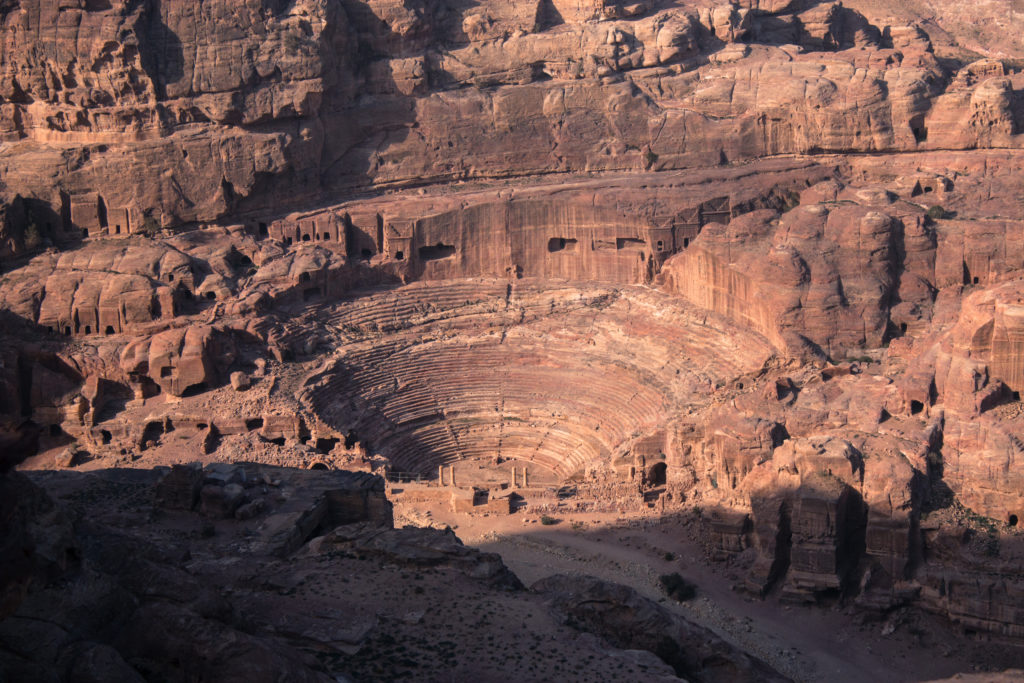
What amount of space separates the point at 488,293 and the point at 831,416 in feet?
53.9

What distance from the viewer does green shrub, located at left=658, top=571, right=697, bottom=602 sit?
120 feet

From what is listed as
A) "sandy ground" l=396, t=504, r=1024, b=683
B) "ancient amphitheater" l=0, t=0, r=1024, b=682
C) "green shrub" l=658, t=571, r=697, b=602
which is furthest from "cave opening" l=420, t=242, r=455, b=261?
"green shrub" l=658, t=571, r=697, b=602

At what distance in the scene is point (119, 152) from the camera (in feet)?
167

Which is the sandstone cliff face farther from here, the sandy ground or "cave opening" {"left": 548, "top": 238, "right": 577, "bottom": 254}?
the sandy ground

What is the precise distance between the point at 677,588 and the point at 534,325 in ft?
50.9

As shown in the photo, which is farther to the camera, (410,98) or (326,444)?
(410,98)

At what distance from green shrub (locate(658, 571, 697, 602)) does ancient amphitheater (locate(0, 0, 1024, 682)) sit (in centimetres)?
6

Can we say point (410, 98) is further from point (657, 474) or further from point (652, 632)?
point (652, 632)

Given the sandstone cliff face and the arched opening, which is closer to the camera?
the arched opening

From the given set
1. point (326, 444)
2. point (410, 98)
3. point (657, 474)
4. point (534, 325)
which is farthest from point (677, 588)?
point (410, 98)

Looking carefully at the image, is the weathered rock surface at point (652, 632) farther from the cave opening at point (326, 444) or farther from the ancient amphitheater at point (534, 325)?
the cave opening at point (326, 444)

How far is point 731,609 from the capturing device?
36.2 meters

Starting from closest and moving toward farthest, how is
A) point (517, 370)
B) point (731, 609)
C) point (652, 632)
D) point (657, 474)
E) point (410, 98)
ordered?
1. point (652, 632)
2. point (731, 609)
3. point (657, 474)
4. point (517, 370)
5. point (410, 98)

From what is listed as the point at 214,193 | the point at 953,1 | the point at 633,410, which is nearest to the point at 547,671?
the point at 633,410
